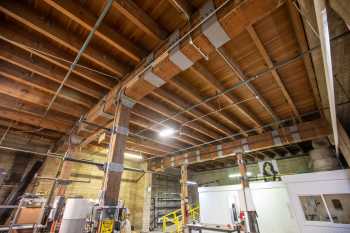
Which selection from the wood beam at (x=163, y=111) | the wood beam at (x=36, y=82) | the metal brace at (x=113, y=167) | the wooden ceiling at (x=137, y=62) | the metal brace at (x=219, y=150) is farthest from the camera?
the metal brace at (x=219, y=150)

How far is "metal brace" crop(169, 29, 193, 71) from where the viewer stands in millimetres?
2289

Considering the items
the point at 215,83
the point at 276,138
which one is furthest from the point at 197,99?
the point at 276,138

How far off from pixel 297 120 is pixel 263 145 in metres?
1.23

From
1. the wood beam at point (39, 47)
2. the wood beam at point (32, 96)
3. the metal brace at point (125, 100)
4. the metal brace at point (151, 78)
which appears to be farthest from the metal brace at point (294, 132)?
the wood beam at point (32, 96)

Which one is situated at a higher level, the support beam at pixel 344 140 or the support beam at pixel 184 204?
the support beam at pixel 344 140

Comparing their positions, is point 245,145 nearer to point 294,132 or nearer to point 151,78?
point 294,132

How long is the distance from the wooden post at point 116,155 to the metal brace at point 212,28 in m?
Result: 1.82

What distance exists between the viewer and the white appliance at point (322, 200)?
486 centimetres

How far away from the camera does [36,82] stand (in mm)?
3266

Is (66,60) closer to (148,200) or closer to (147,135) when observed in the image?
(147,135)

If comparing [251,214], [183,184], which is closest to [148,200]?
[183,184]

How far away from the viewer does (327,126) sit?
176 inches

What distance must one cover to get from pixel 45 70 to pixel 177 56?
97.5 inches

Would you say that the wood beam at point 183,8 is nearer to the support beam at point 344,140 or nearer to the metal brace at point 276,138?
the support beam at point 344,140
